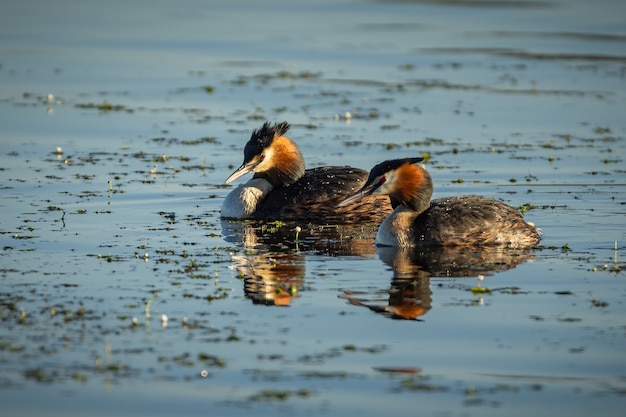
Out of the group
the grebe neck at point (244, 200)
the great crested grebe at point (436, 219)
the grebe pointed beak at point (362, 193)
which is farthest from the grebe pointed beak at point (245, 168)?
the great crested grebe at point (436, 219)

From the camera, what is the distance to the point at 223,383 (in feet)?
31.2

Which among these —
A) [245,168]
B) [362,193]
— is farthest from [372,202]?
[245,168]

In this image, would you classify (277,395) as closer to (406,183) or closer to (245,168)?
(406,183)

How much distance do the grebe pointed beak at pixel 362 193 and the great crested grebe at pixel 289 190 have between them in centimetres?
130

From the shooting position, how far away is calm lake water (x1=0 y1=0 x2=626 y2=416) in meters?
9.56

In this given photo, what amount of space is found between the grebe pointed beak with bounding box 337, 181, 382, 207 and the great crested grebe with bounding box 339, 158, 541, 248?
0.04m

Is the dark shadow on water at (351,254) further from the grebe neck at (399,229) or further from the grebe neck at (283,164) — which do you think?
the grebe neck at (283,164)

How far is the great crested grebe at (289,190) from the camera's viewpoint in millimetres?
17062

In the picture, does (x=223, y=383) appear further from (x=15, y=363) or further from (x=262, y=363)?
(x=15, y=363)

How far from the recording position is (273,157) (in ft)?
58.5

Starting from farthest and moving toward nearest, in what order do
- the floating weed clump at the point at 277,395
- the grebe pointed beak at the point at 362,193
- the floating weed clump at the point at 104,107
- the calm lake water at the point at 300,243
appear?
the floating weed clump at the point at 104,107, the grebe pointed beak at the point at 362,193, the calm lake water at the point at 300,243, the floating weed clump at the point at 277,395

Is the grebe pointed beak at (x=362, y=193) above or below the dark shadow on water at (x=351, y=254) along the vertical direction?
above

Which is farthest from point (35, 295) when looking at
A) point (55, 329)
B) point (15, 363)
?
point (15, 363)

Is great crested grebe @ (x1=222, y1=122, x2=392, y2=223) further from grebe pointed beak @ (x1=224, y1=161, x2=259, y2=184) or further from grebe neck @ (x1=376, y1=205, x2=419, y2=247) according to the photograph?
grebe neck @ (x1=376, y1=205, x2=419, y2=247)
